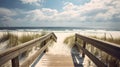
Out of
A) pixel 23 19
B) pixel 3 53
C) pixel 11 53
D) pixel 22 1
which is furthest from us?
pixel 22 1

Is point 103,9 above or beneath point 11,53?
above

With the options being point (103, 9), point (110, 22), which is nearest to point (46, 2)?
point (103, 9)

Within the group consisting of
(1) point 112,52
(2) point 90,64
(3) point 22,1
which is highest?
(3) point 22,1

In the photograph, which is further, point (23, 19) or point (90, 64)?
point (23, 19)

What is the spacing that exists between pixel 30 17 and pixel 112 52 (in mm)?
70908

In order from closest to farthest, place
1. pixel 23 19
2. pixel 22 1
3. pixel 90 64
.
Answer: pixel 90 64 → pixel 23 19 → pixel 22 1

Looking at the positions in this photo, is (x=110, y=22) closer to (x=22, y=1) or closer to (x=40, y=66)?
(x=22, y=1)

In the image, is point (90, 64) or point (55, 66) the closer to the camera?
point (55, 66)

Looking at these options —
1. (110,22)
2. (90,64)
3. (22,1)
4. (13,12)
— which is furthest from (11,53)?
(22,1)

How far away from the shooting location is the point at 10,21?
239 ft

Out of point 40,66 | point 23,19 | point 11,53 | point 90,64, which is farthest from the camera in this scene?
point 23,19

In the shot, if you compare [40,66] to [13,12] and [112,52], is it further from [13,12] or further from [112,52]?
[13,12]

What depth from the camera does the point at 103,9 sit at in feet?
235

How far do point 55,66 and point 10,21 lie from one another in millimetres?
71254
